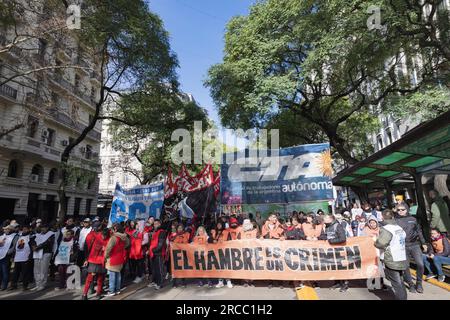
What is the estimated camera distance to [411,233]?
6547 mm

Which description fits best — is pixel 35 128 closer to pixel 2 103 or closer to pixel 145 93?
pixel 2 103

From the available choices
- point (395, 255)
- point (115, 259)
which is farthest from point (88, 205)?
point (395, 255)

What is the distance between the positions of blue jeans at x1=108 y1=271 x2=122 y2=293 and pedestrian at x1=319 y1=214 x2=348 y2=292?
16.6 feet

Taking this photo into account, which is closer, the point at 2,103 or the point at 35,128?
the point at 2,103

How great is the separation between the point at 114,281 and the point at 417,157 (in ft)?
28.9

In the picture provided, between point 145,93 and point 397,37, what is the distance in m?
11.4

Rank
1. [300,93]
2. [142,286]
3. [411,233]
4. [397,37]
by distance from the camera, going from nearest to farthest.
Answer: [411,233] < [142,286] < [397,37] < [300,93]

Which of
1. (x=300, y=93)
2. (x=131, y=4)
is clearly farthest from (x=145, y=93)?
(x=300, y=93)

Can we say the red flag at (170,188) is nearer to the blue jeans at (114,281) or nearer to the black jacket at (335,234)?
the blue jeans at (114,281)

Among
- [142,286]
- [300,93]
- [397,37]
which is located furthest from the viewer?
[300,93]

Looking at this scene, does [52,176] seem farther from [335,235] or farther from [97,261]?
[335,235]

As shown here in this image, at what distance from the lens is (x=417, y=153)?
820cm

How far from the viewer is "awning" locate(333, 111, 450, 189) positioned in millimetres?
6488

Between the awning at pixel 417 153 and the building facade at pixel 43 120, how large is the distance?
9.65 meters
